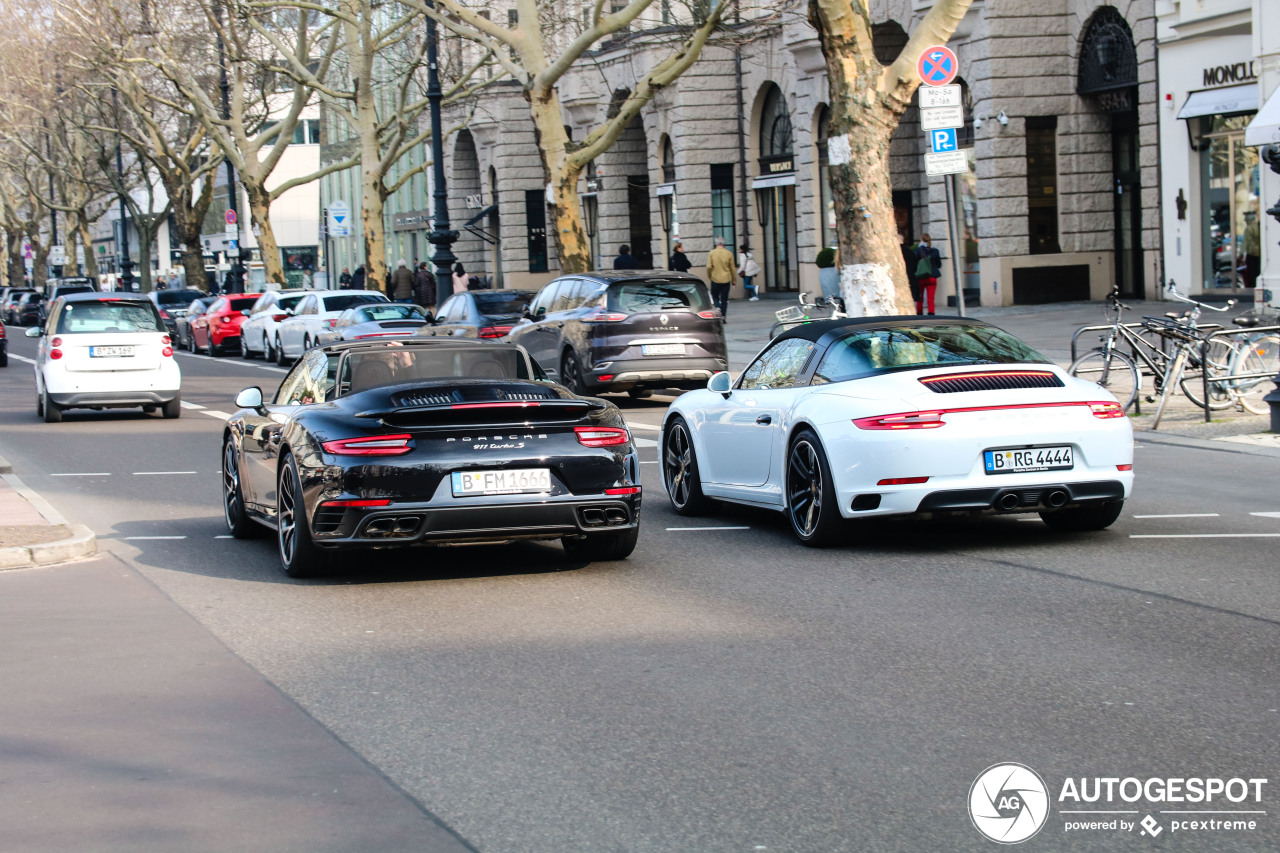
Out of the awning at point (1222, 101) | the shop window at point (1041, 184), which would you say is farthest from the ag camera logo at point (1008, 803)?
the shop window at point (1041, 184)

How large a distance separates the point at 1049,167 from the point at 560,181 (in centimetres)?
1013

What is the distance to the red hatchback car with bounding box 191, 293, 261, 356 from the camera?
132 feet

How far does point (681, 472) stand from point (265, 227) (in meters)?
44.3

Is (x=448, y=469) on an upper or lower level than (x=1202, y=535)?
upper

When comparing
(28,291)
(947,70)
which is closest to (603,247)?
(28,291)

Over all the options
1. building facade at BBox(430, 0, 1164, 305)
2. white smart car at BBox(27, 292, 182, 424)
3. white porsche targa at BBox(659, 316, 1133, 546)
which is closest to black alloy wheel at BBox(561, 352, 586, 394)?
white smart car at BBox(27, 292, 182, 424)

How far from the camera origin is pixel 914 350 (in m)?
10.2

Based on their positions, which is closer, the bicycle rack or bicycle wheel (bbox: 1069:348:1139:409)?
the bicycle rack

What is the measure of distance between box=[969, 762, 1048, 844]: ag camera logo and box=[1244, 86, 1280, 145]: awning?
2171 cm

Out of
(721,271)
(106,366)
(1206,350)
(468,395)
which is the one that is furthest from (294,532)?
(721,271)

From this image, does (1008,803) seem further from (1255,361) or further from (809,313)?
(809,313)

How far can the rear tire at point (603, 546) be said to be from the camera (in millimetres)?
9641

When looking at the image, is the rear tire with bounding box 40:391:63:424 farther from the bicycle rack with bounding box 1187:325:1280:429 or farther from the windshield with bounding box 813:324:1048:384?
the windshield with bounding box 813:324:1048:384

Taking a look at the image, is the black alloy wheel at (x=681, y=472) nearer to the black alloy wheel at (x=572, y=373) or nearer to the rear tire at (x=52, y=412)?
the black alloy wheel at (x=572, y=373)
